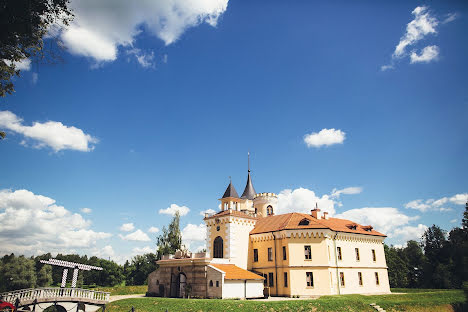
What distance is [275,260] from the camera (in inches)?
1325

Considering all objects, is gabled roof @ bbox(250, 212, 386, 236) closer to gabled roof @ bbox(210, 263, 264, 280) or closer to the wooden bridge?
gabled roof @ bbox(210, 263, 264, 280)

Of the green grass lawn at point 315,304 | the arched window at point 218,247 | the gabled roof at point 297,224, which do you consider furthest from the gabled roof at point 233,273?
the gabled roof at point 297,224

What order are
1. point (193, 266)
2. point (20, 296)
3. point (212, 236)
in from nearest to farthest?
point (20, 296)
point (193, 266)
point (212, 236)

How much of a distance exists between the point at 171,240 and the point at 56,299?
974 inches

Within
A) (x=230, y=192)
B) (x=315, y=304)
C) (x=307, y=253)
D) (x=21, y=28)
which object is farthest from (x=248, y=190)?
(x=21, y=28)

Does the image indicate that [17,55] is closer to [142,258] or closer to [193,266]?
[193,266]

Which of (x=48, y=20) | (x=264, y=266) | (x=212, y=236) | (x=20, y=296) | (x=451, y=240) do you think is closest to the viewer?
(x=48, y=20)

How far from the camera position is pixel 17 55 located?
52.1ft

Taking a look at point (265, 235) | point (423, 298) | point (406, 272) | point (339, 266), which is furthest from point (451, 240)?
point (265, 235)

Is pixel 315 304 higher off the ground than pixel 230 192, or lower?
lower

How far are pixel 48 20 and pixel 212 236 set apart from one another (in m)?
29.1

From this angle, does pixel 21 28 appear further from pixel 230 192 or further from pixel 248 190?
pixel 248 190

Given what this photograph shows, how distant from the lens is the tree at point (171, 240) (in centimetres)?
4903

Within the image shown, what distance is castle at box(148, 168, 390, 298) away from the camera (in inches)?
1196
